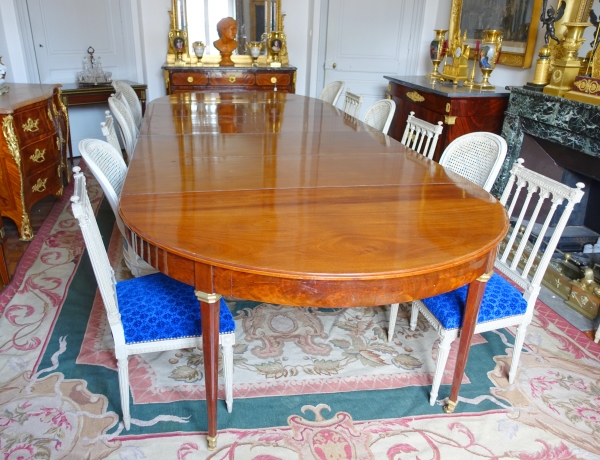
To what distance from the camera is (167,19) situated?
190 inches

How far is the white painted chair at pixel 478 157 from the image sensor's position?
2041 mm

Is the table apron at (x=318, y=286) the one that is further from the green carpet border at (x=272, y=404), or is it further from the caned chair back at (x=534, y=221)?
the green carpet border at (x=272, y=404)

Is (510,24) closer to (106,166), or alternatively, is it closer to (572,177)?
(572,177)

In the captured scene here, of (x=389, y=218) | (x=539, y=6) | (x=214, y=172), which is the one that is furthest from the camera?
(x=539, y=6)

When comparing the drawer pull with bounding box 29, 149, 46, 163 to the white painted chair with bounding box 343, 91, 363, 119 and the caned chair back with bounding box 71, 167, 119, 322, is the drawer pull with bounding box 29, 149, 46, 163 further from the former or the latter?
the white painted chair with bounding box 343, 91, 363, 119

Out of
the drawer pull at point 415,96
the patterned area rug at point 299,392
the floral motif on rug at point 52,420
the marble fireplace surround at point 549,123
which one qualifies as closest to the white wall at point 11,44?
the patterned area rug at point 299,392

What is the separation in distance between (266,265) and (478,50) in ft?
10.1

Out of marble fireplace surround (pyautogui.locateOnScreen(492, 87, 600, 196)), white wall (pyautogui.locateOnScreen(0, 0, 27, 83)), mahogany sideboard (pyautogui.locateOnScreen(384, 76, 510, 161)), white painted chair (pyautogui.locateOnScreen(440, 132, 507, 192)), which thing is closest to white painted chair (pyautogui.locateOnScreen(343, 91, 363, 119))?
mahogany sideboard (pyautogui.locateOnScreen(384, 76, 510, 161))

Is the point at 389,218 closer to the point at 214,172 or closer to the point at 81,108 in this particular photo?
the point at 214,172

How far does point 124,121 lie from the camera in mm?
2607

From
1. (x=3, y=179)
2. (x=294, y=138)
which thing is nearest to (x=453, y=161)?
(x=294, y=138)

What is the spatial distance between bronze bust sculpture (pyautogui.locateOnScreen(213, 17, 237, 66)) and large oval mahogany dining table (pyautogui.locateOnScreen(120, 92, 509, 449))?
2.85 metres

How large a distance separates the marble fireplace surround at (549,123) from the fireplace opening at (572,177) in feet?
0.27

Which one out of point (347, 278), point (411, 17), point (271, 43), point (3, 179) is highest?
point (411, 17)
